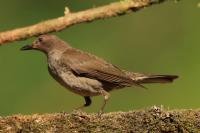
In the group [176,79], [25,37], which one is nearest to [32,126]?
[25,37]

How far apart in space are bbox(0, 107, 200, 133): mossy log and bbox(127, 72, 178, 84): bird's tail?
2.98 meters

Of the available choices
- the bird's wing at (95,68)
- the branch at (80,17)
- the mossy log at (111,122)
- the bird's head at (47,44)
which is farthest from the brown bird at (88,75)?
the mossy log at (111,122)

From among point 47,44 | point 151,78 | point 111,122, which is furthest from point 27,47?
point 111,122

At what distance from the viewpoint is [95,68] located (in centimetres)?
698

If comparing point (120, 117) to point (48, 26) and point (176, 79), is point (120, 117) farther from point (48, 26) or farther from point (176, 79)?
point (176, 79)

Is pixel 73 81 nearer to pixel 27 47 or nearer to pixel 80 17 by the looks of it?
pixel 27 47

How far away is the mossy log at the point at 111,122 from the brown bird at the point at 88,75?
7.85ft

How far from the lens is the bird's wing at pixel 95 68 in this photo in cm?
692

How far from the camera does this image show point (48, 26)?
4.66m

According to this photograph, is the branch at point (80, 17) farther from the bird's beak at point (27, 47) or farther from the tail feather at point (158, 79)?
the bird's beak at point (27, 47)

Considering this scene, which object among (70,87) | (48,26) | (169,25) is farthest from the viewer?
(169,25)

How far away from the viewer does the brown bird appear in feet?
22.1

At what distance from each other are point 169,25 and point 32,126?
4.08 meters

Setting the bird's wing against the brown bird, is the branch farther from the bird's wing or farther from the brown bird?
the bird's wing
